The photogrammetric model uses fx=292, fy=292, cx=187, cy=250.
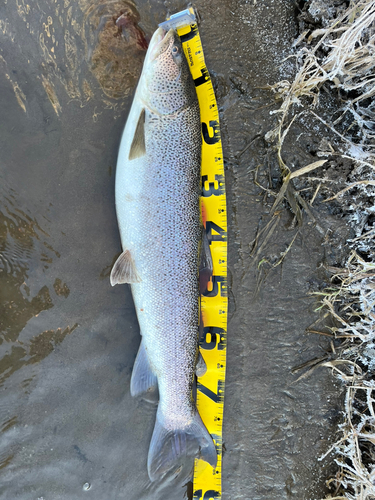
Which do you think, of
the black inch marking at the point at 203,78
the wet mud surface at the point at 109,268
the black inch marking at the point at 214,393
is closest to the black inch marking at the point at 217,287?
the wet mud surface at the point at 109,268

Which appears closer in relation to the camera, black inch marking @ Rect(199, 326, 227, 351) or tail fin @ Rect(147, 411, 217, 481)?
tail fin @ Rect(147, 411, 217, 481)

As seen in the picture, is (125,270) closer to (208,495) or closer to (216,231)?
(216,231)

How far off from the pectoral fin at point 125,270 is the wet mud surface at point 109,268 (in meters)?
0.34

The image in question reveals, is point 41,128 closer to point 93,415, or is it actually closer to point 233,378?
point 93,415

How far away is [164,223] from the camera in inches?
90.8

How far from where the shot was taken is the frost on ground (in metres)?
2.50

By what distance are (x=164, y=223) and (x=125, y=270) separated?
492mm

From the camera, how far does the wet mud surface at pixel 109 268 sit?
8.06 ft

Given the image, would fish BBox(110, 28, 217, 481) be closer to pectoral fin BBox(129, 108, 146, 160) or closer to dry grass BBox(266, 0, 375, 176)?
pectoral fin BBox(129, 108, 146, 160)

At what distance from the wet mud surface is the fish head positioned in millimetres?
333

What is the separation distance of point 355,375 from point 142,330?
2069 millimetres

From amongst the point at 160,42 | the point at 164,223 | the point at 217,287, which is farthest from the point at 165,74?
the point at 217,287

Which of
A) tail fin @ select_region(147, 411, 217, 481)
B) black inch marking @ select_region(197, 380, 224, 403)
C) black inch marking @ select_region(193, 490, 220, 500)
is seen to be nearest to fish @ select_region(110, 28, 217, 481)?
tail fin @ select_region(147, 411, 217, 481)

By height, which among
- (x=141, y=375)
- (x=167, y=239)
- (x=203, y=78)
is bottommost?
(x=141, y=375)
